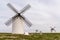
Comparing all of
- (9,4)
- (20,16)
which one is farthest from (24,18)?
(9,4)

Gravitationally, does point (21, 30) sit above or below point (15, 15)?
below

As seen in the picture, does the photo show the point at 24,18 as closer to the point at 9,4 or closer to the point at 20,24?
the point at 20,24

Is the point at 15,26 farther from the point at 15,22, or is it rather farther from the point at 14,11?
the point at 14,11

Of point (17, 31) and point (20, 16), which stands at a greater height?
point (20, 16)

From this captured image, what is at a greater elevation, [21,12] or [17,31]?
[21,12]

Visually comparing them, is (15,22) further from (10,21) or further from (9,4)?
(9,4)

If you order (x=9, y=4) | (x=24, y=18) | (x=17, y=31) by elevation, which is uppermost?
(x=9, y=4)

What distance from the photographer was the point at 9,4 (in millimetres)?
78312

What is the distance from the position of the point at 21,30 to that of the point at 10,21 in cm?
569

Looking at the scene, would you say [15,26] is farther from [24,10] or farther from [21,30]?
[24,10]

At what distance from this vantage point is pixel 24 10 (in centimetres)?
7744

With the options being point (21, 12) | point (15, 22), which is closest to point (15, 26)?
point (15, 22)

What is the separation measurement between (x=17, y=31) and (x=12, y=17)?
5.97m

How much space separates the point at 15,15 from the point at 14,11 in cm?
259
